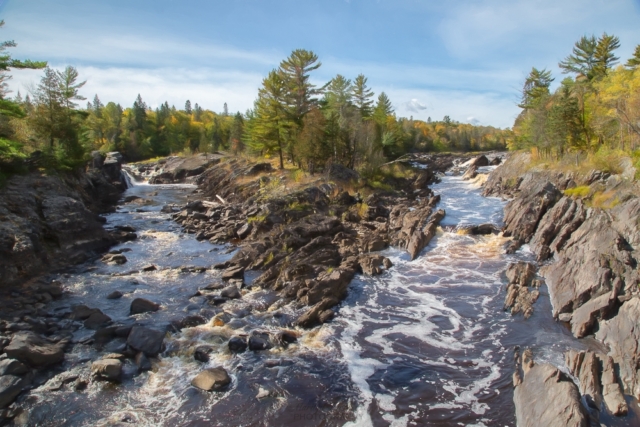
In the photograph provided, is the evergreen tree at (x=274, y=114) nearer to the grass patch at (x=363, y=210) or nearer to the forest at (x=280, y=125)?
the forest at (x=280, y=125)

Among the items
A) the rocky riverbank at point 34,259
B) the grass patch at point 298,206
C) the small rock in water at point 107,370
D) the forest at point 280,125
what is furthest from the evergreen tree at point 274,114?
the small rock in water at point 107,370

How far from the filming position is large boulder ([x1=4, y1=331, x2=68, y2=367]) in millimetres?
12320

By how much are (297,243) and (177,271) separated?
7.63 meters

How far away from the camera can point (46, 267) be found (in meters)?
21.4

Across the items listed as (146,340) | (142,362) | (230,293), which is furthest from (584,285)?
(146,340)

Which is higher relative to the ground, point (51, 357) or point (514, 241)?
point (514, 241)

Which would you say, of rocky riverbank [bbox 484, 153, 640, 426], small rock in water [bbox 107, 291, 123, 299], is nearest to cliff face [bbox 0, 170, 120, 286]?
small rock in water [bbox 107, 291, 123, 299]

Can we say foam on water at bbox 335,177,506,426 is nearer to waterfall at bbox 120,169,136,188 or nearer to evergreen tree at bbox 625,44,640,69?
evergreen tree at bbox 625,44,640,69

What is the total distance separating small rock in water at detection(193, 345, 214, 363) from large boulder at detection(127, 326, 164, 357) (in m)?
1.40

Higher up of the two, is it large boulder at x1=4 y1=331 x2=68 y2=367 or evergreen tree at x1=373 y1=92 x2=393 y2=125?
evergreen tree at x1=373 y1=92 x2=393 y2=125

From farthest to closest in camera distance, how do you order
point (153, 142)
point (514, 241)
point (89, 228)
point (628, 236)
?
point (153, 142), point (89, 228), point (514, 241), point (628, 236)

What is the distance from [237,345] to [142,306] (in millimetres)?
5941

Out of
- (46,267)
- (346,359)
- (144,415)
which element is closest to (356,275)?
(346,359)

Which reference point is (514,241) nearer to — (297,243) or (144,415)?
(297,243)
